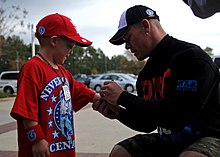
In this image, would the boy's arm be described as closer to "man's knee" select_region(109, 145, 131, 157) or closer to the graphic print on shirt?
the graphic print on shirt

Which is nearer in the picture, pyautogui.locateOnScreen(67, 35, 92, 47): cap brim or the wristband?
the wristband

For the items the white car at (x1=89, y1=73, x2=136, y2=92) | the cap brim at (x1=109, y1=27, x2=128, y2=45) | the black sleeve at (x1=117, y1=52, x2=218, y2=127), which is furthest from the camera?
the white car at (x1=89, y1=73, x2=136, y2=92)

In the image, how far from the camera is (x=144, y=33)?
2234 mm

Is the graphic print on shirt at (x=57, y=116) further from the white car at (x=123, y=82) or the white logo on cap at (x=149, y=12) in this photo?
the white car at (x=123, y=82)

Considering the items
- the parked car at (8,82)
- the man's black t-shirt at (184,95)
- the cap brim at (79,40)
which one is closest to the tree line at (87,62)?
the parked car at (8,82)

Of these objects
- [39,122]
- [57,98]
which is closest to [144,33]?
[57,98]

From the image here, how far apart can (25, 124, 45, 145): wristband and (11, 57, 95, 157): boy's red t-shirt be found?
66 mm

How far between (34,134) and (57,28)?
837 mm

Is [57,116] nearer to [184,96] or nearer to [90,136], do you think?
[184,96]

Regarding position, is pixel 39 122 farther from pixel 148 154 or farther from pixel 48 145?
pixel 148 154

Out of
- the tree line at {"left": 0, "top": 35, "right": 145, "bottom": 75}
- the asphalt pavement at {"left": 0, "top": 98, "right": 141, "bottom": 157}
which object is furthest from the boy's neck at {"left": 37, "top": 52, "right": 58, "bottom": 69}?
the tree line at {"left": 0, "top": 35, "right": 145, "bottom": 75}

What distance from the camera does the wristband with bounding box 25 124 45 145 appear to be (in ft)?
7.20

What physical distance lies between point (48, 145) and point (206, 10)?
1439 millimetres

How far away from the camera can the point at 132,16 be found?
2250 millimetres
